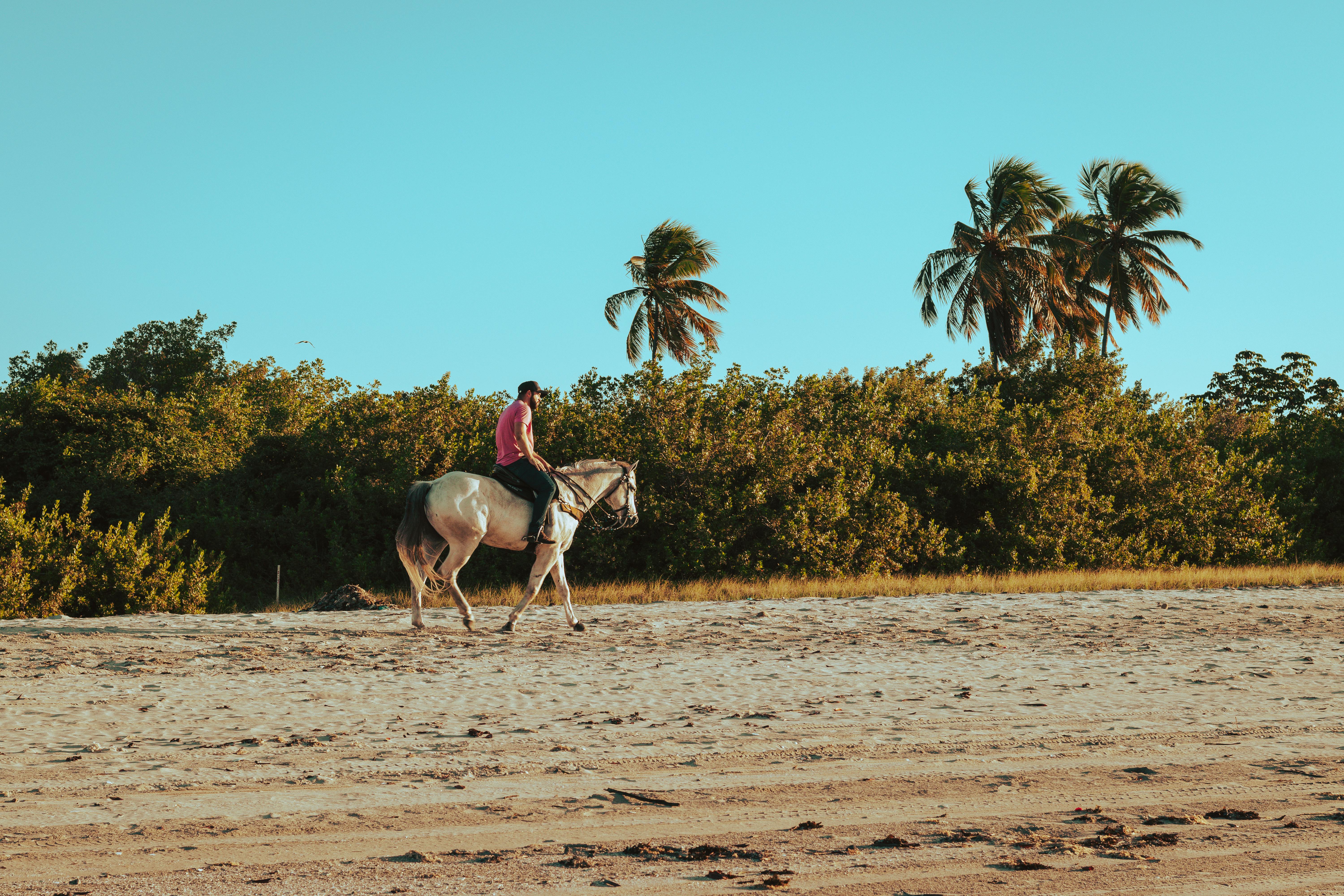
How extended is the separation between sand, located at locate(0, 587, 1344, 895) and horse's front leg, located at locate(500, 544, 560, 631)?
1.13 ft

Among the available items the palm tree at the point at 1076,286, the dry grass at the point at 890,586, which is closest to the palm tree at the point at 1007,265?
the palm tree at the point at 1076,286

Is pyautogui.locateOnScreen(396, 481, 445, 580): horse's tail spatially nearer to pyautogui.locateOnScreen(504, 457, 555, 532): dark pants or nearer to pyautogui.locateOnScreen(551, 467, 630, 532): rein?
pyautogui.locateOnScreen(504, 457, 555, 532): dark pants

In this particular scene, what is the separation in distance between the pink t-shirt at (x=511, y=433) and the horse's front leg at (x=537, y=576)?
1.09 meters

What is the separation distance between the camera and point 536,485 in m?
11.8

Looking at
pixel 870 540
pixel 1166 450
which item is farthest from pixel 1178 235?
pixel 870 540

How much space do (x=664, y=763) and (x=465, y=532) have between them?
6.08 m

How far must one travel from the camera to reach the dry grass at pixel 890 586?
618 inches

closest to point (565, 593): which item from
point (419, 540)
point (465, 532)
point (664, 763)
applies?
point (465, 532)

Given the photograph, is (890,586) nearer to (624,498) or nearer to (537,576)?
(624,498)

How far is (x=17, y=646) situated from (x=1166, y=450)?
75.7 ft

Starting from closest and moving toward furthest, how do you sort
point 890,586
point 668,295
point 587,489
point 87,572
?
point 587,489 → point 87,572 → point 890,586 → point 668,295

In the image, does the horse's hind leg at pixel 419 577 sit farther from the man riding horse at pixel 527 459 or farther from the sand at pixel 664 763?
the man riding horse at pixel 527 459

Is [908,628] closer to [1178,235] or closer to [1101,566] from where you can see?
[1101,566]

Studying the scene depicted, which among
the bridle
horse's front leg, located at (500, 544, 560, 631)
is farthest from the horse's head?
horse's front leg, located at (500, 544, 560, 631)
